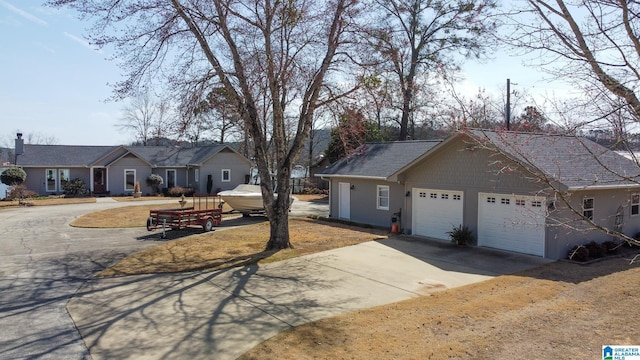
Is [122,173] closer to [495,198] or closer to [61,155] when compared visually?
[61,155]

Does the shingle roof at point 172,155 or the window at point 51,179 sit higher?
the shingle roof at point 172,155

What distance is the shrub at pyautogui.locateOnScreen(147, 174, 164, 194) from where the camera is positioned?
1587 inches

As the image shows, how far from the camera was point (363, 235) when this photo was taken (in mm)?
19172

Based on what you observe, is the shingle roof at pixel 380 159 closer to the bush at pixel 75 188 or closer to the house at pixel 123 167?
the house at pixel 123 167

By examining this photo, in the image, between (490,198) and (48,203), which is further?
(48,203)

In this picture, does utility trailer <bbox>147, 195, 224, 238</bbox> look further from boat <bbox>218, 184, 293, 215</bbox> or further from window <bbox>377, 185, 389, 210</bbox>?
window <bbox>377, 185, 389, 210</bbox>

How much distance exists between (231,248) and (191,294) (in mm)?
5913

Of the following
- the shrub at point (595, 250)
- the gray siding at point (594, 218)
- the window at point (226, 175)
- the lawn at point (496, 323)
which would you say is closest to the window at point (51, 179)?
the window at point (226, 175)

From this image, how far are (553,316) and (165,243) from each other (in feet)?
44.9

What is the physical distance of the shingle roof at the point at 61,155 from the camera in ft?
128

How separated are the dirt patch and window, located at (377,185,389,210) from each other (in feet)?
37.3

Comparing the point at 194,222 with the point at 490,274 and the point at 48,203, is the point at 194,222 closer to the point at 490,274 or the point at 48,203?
the point at 490,274

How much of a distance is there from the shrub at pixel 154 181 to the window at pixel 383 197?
24700 millimetres

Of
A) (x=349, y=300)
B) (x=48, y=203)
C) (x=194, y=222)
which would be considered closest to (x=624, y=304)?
(x=349, y=300)
